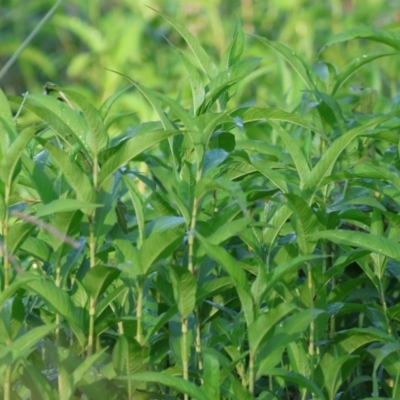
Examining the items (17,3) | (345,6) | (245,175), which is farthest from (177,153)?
(345,6)

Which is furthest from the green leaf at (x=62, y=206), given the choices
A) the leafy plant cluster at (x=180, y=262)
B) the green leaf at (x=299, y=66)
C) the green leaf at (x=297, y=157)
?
the green leaf at (x=299, y=66)

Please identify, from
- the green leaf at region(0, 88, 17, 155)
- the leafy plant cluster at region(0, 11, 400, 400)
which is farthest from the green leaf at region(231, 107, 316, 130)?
the green leaf at region(0, 88, 17, 155)

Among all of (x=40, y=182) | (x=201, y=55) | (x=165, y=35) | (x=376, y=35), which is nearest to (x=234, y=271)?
(x=40, y=182)

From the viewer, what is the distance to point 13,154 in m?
1.01

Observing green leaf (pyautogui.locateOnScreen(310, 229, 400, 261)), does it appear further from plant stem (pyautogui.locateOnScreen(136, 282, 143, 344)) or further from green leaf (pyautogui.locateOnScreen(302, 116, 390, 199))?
plant stem (pyautogui.locateOnScreen(136, 282, 143, 344))

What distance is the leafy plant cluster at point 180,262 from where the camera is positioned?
1014mm

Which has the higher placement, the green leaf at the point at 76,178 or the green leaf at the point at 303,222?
the green leaf at the point at 76,178

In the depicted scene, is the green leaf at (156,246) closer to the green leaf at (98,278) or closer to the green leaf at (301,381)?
the green leaf at (98,278)

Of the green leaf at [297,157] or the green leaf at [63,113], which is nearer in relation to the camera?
the green leaf at [63,113]

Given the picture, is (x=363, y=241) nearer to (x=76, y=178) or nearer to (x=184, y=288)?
(x=184, y=288)

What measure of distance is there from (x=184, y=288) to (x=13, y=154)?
0.83 feet

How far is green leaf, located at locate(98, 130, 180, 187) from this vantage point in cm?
102

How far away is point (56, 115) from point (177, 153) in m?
0.19

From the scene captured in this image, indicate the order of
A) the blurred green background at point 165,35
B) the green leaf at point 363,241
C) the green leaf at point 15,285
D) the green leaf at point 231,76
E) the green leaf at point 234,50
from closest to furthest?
the green leaf at point 15,285 → the green leaf at point 363,241 → the green leaf at point 231,76 → the green leaf at point 234,50 → the blurred green background at point 165,35
